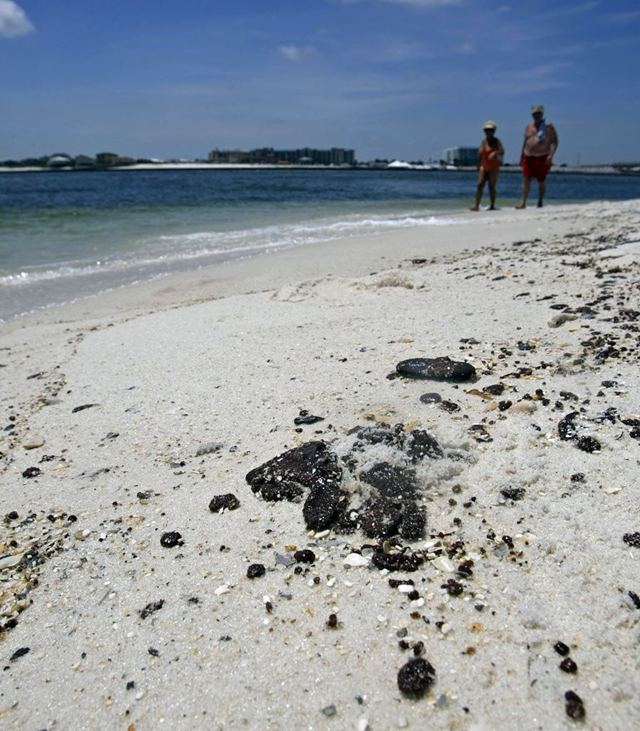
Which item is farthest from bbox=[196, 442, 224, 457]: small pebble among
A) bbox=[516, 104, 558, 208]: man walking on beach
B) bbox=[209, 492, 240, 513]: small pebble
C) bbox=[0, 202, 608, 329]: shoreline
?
bbox=[516, 104, 558, 208]: man walking on beach

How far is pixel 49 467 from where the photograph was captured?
2432mm

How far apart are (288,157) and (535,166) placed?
124657 mm

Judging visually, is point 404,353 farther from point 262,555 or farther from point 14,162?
point 14,162

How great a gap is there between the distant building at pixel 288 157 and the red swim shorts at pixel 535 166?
116 metres

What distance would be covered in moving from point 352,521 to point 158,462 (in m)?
0.95

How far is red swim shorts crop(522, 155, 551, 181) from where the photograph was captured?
10876mm

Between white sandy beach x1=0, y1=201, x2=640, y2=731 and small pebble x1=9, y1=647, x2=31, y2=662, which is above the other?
white sandy beach x1=0, y1=201, x2=640, y2=731

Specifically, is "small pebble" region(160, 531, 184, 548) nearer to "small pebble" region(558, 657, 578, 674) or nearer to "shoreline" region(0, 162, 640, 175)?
"small pebble" region(558, 657, 578, 674)

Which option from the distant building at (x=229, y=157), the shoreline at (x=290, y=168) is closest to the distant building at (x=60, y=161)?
the shoreline at (x=290, y=168)

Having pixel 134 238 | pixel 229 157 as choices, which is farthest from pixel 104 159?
pixel 134 238

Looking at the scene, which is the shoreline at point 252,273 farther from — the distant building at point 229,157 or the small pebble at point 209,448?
the distant building at point 229,157

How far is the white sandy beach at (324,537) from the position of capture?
1324 mm

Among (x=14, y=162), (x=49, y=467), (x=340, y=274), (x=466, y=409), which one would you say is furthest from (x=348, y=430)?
(x=14, y=162)

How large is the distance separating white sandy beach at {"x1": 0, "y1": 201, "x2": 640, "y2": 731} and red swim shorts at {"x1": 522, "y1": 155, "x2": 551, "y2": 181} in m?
8.13
